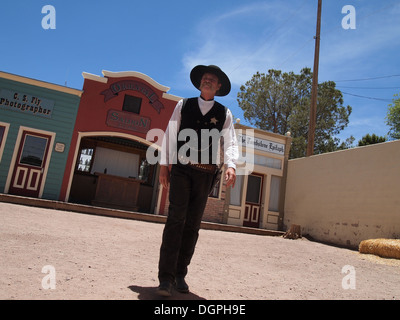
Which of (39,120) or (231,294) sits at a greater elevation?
(39,120)

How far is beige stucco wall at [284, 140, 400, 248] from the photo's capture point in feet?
29.5

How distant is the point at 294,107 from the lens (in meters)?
23.3

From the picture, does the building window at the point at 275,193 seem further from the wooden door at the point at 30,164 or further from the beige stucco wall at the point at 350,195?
the wooden door at the point at 30,164

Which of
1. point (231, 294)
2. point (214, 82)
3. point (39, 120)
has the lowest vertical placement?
point (231, 294)

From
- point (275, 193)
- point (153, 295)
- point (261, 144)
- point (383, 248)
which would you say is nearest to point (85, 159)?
point (261, 144)

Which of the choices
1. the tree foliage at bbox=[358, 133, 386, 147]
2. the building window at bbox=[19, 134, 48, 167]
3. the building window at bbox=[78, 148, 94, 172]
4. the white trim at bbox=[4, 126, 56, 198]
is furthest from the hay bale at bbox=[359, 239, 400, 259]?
the tree foliage at bbox=[358, 133, 386, 147]

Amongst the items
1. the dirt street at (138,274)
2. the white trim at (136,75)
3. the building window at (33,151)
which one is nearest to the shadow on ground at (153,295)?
the dirt street at (138,274)

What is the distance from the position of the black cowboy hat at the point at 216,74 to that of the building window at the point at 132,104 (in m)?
9.76

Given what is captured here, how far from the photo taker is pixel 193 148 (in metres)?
2.70

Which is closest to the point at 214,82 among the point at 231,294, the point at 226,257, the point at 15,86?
the point at 231,294

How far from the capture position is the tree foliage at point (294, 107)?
23.0m

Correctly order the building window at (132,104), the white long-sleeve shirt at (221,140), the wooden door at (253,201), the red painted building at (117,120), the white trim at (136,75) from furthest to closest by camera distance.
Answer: the wooden door at (253,201), the building window at (132,104), the white trim at (136,75), the red painted building at (117,120), the white long-sleeve shirt at (221,140)
